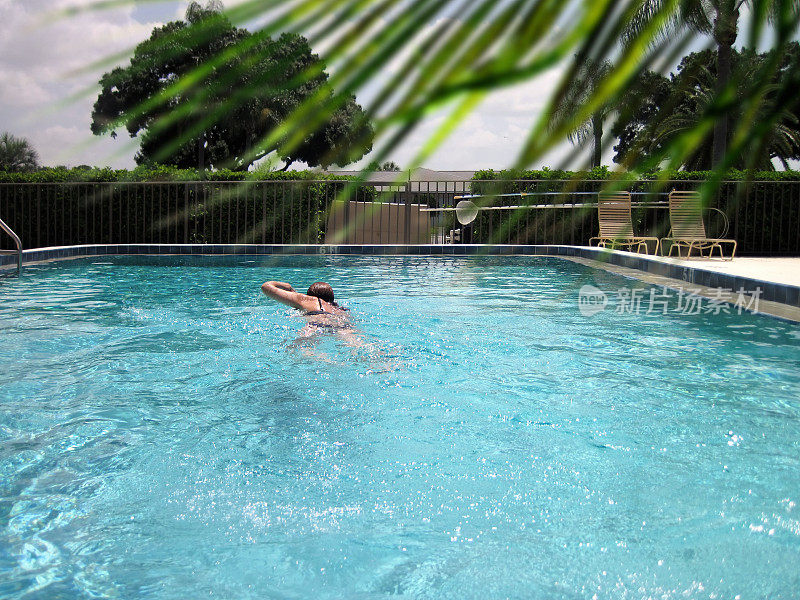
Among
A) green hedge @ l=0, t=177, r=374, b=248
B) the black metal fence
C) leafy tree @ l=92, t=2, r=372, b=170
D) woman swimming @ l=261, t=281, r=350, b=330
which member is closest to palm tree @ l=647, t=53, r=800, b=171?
leafy tree @ l=92, t=2, r=372, b=170

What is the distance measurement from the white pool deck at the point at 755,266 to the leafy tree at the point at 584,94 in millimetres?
9547

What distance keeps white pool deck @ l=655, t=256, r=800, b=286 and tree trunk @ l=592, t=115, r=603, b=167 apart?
944cm

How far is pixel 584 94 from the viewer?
1.65 feet

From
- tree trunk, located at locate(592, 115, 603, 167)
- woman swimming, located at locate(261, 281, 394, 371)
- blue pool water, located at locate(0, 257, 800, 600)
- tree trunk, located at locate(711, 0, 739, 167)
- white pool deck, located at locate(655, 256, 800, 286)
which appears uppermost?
tree trunk, located at locate(711, 0, 739, 167)

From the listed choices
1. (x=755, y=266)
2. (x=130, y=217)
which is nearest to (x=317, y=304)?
(x=755, y=266)

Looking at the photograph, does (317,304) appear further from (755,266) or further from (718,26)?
(755,266)

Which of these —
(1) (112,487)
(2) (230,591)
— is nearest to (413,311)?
(1) (112,487)

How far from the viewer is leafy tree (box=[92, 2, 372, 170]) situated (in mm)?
489

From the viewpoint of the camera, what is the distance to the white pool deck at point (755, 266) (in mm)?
9826

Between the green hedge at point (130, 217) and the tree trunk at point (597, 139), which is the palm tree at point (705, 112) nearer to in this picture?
the tree trunk at point (597, 139)

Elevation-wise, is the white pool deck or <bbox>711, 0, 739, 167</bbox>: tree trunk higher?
<bbox>711, 0, 739, 167</bbox>: tree trunk

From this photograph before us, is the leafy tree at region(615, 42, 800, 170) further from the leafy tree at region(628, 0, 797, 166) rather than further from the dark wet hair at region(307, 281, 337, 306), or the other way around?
the dark wet hair at region(307, 281, 337, 306)

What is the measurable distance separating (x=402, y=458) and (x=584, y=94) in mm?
3794

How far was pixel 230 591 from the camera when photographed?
8.89 ft
